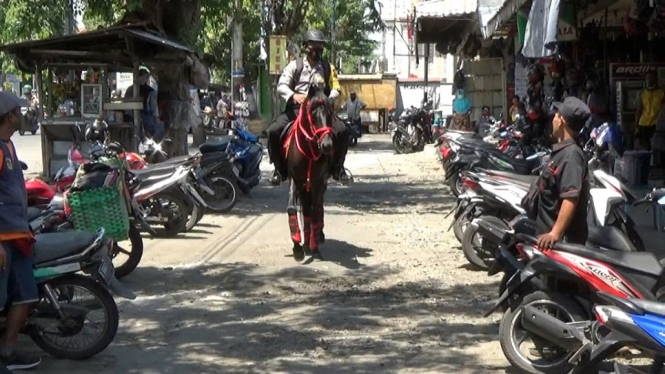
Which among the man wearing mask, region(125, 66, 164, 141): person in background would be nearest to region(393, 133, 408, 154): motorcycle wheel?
region(125, 66, 164, 141): person in background

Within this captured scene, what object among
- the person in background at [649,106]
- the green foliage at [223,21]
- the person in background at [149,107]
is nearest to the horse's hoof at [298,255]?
the green foliage at [223,21]

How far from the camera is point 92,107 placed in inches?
689

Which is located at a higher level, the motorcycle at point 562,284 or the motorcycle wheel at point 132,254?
the motorcycle at point 562,284

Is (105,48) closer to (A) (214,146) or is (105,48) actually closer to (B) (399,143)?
(A) (214,146)

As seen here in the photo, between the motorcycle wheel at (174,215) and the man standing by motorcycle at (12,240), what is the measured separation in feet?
18.9

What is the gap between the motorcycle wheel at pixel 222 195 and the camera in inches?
582

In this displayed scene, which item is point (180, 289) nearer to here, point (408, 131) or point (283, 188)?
point (283, 188)

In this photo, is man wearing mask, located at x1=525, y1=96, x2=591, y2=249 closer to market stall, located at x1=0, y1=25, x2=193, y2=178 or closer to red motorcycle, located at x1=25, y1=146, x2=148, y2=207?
red motorcycle, located at x1=25, y1=146, x2=148, y2=207

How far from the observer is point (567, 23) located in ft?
52.1

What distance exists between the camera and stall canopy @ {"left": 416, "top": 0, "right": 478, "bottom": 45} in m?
26.3

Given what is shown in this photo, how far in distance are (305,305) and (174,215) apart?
13.3ft

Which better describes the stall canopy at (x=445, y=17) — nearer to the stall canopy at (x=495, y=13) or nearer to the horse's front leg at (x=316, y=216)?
the stall canopy at (x=495, y=13)

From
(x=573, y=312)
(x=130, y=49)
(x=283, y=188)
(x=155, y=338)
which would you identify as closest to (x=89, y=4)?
(x=130, y=49)

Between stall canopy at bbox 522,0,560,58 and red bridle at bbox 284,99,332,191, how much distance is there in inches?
102
